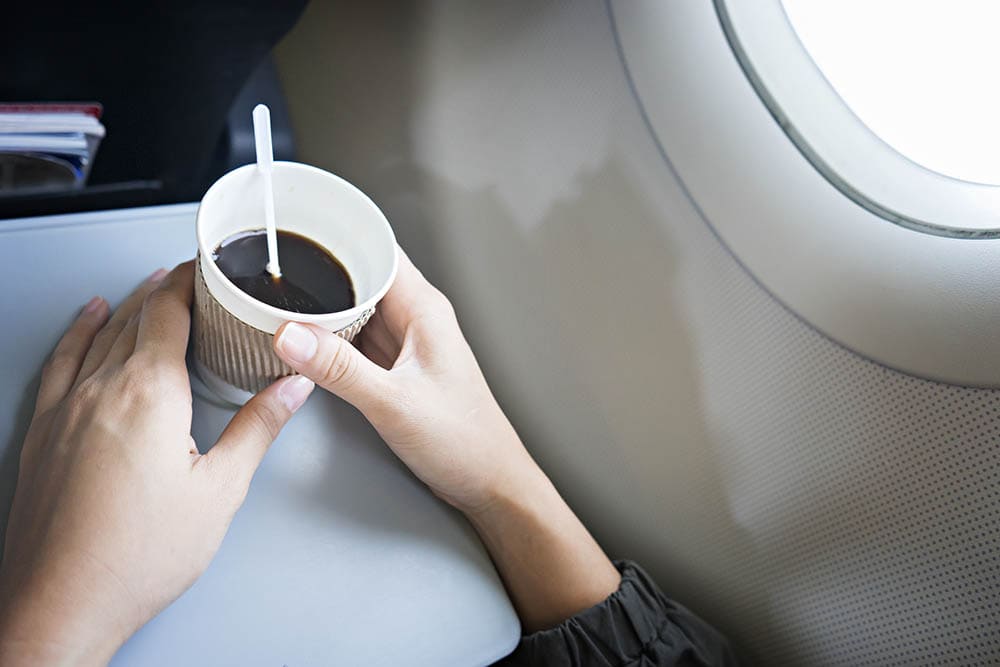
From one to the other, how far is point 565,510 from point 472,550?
0.11 meters

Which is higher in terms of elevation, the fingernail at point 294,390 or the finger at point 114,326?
the fingernail at point 294,390

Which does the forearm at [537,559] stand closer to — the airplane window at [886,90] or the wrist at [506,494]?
the wrist at [506,494]

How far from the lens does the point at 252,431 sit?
590 millimetres

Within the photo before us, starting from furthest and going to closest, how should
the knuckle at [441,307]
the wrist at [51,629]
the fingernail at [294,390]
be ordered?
the knuckle at [441,307]
the fingernail at [294,390]
the wrist at [51,629]

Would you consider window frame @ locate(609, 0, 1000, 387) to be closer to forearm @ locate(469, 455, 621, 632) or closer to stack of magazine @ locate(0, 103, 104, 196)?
forearm @ locate(469, 455, 621, 632)

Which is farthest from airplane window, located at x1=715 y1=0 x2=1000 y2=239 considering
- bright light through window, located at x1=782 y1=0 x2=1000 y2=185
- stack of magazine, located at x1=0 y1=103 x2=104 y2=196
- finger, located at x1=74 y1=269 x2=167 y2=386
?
stack of magazine, located at x1=0 y1=103 x2=104 y2=196

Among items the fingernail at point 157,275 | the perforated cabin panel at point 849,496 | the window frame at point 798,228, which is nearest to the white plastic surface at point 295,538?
the fingernail at point 157,275

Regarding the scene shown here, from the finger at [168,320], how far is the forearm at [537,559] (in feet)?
0.95

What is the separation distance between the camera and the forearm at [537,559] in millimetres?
714

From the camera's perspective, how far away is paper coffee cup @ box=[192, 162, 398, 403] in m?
0.54

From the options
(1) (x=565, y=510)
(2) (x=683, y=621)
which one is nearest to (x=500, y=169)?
(1) (x=565, y=510)

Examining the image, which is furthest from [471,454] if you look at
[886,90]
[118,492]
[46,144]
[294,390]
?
[46,144]

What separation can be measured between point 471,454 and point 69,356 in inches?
12.9

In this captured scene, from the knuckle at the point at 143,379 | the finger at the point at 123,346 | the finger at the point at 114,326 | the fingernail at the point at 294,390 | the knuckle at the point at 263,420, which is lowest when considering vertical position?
the finger at the point at 114,326
